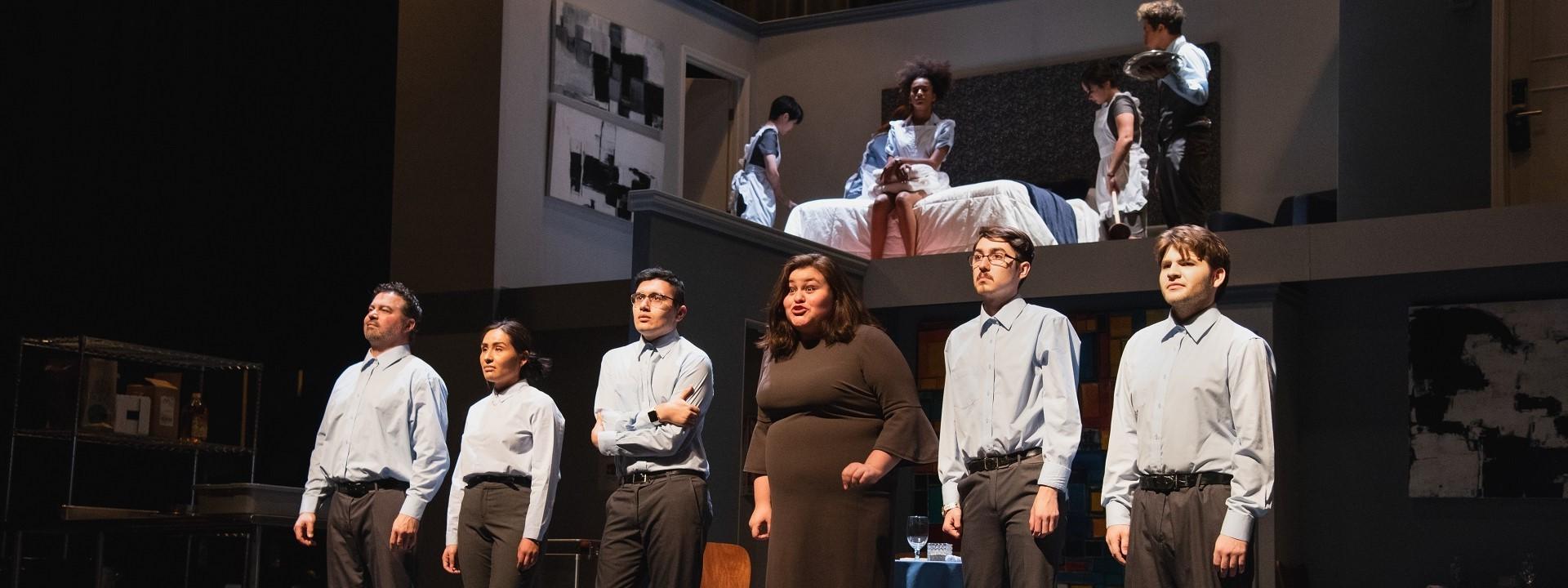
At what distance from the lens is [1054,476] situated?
3.48 meters

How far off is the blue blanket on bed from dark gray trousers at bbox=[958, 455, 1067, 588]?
3628mm

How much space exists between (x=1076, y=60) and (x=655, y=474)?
19.5 ft

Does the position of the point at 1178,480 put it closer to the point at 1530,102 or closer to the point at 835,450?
the point at 835,450

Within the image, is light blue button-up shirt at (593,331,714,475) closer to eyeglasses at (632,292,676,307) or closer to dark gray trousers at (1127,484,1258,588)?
eyeglasses at (632,292,676,307)

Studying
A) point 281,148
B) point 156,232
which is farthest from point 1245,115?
point 156,232

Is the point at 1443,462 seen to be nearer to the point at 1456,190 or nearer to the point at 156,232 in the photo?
the point at 1456,190

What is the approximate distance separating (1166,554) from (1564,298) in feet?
14.0

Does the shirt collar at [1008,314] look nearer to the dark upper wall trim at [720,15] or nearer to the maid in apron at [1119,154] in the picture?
the maid in apron at [1119,154]

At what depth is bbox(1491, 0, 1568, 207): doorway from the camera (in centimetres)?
700

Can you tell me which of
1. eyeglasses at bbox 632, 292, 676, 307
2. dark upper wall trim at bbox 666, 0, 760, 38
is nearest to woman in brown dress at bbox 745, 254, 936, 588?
eyeglasses at bbox 632, 292, 676, 307

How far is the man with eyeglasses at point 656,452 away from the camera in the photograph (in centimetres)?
400

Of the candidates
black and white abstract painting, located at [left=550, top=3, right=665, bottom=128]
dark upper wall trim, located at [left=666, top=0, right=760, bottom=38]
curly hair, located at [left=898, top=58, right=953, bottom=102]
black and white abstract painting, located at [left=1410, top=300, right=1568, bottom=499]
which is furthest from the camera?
dark upper wall trim, located at [left=666, top=0, right=760, bottom=38]

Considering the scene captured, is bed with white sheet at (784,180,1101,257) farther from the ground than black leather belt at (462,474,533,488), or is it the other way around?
bed with white sheet at (784,180,1101,257)

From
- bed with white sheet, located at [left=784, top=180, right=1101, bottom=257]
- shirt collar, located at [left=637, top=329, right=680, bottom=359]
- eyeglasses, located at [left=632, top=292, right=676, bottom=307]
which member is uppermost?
bed with white sheet, located at [left=784, top=180, right=1101, bottom=257]
